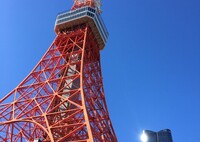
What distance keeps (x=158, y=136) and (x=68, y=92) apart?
35.0 metres

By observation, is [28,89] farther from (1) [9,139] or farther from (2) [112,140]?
(2) [112,140]

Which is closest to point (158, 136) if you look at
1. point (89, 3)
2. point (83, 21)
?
point (89, 3)

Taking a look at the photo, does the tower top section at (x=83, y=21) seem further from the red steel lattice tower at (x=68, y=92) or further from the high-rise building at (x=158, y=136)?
the high-rise building at (x=158, y=136)

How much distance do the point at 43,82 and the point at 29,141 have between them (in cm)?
507

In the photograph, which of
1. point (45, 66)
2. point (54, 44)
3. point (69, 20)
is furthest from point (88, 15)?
point (45, 66)

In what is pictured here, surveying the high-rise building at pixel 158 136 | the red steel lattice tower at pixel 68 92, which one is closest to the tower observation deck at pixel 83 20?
the red steel lattice tower at pixel 68 92

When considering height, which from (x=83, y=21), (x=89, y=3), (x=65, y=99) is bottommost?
(x=65, y=99)

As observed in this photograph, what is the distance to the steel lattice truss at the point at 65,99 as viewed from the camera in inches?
742

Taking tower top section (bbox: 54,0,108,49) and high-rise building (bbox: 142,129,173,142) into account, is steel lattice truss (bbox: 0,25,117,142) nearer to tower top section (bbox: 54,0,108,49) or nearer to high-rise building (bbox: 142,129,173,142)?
tower top section (bbox: 54,0,108,49)

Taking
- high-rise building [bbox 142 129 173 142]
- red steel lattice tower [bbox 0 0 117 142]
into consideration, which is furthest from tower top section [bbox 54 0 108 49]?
high-rise building [bbox 142 129 173 142]

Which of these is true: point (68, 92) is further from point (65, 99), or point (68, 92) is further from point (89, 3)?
point (89, 3)

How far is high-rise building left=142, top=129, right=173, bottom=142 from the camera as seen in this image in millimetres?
51406

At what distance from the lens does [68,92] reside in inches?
810

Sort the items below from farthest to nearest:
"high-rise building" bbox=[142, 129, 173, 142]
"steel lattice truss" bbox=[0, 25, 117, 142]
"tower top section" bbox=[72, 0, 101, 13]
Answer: "high-rise building" bbox=[142, 129, 173, 142]
"tower top section" bbox=[72, 0, 101, 13]
"steel lattice truss" bbox=[0, 25, 117, 142]
